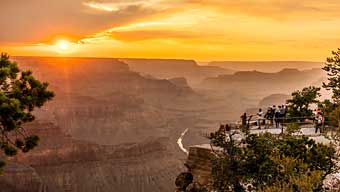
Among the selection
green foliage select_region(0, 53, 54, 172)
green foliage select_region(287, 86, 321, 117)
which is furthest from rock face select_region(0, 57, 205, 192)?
green foliage select_region(0, 53, 54, 172)

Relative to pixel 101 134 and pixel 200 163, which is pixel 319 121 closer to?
pixel 200 163

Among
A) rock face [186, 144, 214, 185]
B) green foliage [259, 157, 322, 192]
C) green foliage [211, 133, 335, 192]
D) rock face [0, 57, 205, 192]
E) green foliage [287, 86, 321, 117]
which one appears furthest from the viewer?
rock face [0, 57, 205, 192]

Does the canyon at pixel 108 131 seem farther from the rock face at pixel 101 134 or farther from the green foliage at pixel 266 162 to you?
the green foliage at pixel 266 162

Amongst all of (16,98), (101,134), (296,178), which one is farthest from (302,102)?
(101,134)

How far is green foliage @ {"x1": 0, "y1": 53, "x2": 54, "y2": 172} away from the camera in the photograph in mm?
14898

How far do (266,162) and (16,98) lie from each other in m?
9.79

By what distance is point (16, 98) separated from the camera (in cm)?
1600

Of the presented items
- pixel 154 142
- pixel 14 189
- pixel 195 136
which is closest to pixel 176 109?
pixel 195 136

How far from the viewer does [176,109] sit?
166625 mm

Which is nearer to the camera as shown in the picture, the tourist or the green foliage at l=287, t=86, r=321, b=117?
the tourist

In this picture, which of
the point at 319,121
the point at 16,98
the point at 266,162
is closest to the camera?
the point at 16,98

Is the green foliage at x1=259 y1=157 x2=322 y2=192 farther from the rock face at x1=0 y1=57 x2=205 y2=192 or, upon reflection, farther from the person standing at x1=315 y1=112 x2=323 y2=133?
the rock face at x1=0 y1=57 x2=205 y2=192

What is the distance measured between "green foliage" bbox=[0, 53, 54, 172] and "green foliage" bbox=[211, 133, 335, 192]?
25.7 feet

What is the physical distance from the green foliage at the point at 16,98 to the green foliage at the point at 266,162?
784cm
